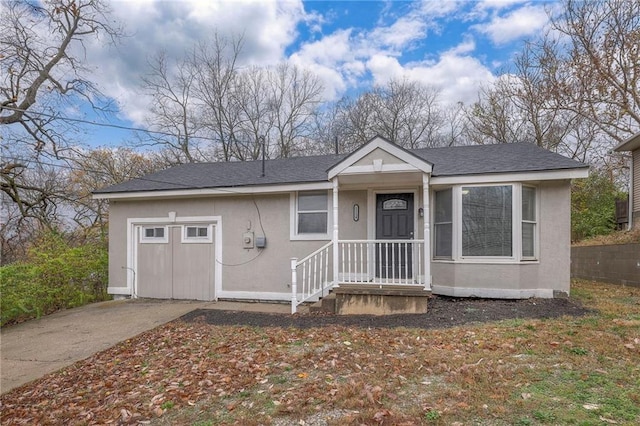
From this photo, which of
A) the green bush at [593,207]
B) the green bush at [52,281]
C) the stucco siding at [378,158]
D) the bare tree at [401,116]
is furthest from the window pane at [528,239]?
the bare tree at [401,116]

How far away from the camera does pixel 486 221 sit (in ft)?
24.4

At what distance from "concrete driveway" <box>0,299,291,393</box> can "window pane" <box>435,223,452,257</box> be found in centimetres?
346

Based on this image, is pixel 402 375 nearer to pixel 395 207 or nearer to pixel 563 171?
pixel 395 207

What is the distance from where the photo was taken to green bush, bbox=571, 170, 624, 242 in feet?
50.0

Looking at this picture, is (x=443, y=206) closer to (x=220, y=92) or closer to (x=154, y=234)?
(x=154, y=234)

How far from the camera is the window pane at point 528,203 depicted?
738 centimetres

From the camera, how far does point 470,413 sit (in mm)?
2969

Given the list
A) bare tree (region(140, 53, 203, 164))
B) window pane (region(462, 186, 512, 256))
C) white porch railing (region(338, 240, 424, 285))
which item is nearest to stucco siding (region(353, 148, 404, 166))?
window pane (region(462, 186, 512, 256))

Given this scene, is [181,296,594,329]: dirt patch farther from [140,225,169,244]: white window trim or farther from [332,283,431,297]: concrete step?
[140,225,169,244]: white window trim

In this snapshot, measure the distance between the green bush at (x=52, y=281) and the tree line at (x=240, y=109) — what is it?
9.22ft

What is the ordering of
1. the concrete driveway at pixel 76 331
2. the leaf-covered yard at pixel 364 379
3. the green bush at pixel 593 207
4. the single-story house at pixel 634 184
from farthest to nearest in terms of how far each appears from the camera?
the green bush at pixel 593 207 < the single-story house at pixel 634 184 < the concrete driveway at pixel 76 331 < the leaf-covered yard at pixel 364 379

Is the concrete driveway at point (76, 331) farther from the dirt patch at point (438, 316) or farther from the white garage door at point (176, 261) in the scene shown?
the dirt patch at point (438, 316)

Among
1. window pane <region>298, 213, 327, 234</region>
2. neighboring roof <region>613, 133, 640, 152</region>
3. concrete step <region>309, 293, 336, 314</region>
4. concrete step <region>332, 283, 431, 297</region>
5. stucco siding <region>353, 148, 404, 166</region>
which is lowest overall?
concrete step <region>309, 293, 336, 314</region>

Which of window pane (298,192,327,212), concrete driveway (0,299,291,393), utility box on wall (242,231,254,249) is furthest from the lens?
utility box on wall (242,231,254,249)
